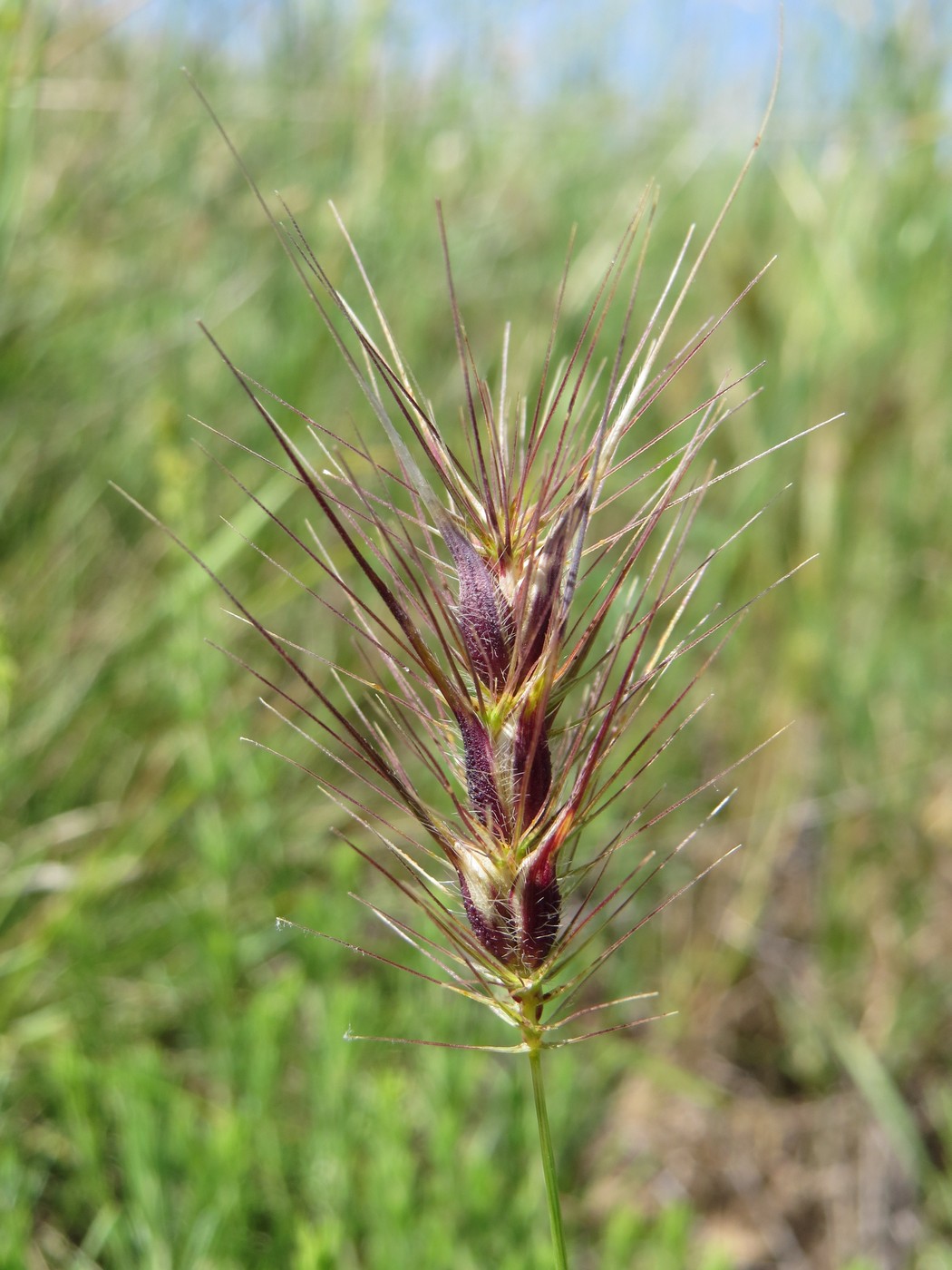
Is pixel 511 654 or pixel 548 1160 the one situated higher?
pixel 511 654

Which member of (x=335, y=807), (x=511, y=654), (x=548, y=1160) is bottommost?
(x=335, y=807)

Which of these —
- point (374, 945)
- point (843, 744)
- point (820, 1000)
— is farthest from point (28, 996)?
Result: point (843, 744)

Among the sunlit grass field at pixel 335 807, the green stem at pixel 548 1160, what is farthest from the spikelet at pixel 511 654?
the sunlit grass field at pixel 335 807

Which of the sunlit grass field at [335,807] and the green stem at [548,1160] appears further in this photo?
the sunlit grass field at [335,807]

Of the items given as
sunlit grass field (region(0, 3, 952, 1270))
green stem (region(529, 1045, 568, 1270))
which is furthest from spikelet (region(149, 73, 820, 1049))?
sunlit grass field (region(0, 3, 952, 1270))

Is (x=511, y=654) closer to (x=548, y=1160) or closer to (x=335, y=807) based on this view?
(x=548, y=1160)

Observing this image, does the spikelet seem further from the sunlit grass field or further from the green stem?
the sunlit grass field

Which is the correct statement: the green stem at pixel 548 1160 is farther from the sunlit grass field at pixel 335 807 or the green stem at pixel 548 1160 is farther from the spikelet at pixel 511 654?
the sunlit grass field at pixel 335 807

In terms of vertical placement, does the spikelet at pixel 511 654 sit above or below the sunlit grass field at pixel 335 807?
above

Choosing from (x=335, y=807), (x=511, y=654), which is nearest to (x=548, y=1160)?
(x=511, y=654)
